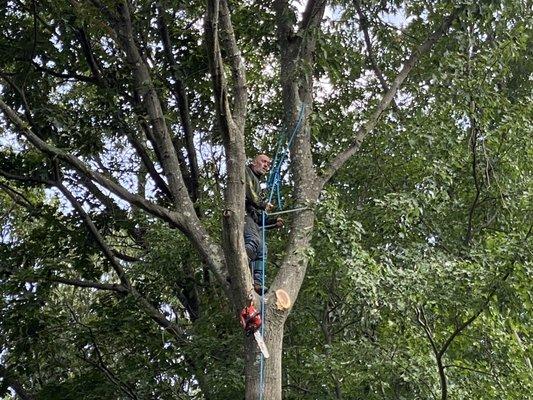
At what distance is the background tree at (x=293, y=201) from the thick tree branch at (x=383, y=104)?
2 cm

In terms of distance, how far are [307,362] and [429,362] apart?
108cm

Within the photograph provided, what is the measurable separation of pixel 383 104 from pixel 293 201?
3.92ft

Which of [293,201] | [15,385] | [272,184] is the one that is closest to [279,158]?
[272,184]

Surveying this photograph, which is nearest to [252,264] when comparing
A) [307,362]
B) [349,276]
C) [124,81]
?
[349,276]

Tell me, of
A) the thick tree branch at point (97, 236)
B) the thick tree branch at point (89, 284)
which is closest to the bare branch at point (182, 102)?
the thick tree branch at point (97, 236)

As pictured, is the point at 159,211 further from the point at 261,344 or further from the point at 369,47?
the point at 369,47

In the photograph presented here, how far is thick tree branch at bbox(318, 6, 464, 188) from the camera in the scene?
19.9ft

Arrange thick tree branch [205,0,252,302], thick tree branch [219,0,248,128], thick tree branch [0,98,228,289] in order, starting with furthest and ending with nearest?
thick tree branch [0,98,228,289] → thick tree branch [219,0,248,128] → thick tree branch [205,0,252,302]

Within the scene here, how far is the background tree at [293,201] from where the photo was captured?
223 inches

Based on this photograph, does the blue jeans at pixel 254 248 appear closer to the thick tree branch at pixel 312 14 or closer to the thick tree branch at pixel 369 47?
the thick tree branch at pixel 312 14

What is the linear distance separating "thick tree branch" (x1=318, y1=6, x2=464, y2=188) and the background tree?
0.02 m

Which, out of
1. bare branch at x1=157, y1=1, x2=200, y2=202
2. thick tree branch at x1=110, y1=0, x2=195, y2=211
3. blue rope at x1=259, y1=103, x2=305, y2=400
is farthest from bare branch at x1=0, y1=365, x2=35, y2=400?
blue rope at x1=259, y1=103, x2=305, y2=400

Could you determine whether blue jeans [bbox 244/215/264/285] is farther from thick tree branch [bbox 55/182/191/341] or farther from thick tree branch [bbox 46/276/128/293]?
thick tree branch [bbox 46/276/128/293]

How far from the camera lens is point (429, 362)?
6.08m
